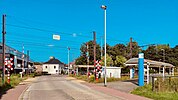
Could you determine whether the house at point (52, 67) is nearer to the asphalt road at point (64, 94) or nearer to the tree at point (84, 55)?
the tree at point (84, 55)

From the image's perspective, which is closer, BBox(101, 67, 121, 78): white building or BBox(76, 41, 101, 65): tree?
BBox(101, 67, 121, 78): white building

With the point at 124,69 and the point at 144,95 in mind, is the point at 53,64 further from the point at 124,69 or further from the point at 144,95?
the point at 144,95

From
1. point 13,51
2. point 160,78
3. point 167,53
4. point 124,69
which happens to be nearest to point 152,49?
point 167,53

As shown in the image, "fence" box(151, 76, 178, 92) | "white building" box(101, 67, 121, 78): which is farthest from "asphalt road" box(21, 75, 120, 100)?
"white building" box(101, 67, 121, 78)

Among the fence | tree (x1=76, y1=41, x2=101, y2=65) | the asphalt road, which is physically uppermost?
tree (x1=76, y1=41, x2=101, y2=65)

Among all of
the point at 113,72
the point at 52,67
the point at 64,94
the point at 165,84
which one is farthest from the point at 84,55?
the point at 64,94

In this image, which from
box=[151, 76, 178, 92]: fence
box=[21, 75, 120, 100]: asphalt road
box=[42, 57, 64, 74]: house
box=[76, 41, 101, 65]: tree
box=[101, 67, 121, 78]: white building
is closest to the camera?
box=[21, 75, 120, 100]: asphalt road

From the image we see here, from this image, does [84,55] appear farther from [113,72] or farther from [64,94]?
[64,94]

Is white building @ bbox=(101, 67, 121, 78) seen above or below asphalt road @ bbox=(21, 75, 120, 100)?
above

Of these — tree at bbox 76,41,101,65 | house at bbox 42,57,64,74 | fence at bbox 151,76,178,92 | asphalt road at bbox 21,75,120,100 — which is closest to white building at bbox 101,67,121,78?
asphalt road at bbox 21,75,120,100

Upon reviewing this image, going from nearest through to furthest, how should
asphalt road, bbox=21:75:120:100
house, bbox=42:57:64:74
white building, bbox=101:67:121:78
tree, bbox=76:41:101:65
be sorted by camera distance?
asphalt road, bbox=21:75:120:100 < white building, bbox=101:67:121:78 < tree, bbox=76:41:101:65 < house, bbox=42:57:64:74

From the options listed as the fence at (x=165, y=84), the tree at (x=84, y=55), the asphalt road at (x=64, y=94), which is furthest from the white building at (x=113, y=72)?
the tree at (x=84, y=55)

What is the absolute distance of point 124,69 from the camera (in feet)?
220

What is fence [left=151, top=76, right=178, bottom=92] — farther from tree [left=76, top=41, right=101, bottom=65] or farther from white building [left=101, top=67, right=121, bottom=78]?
tree [left=76, top=41, right=101, bottom=65]
